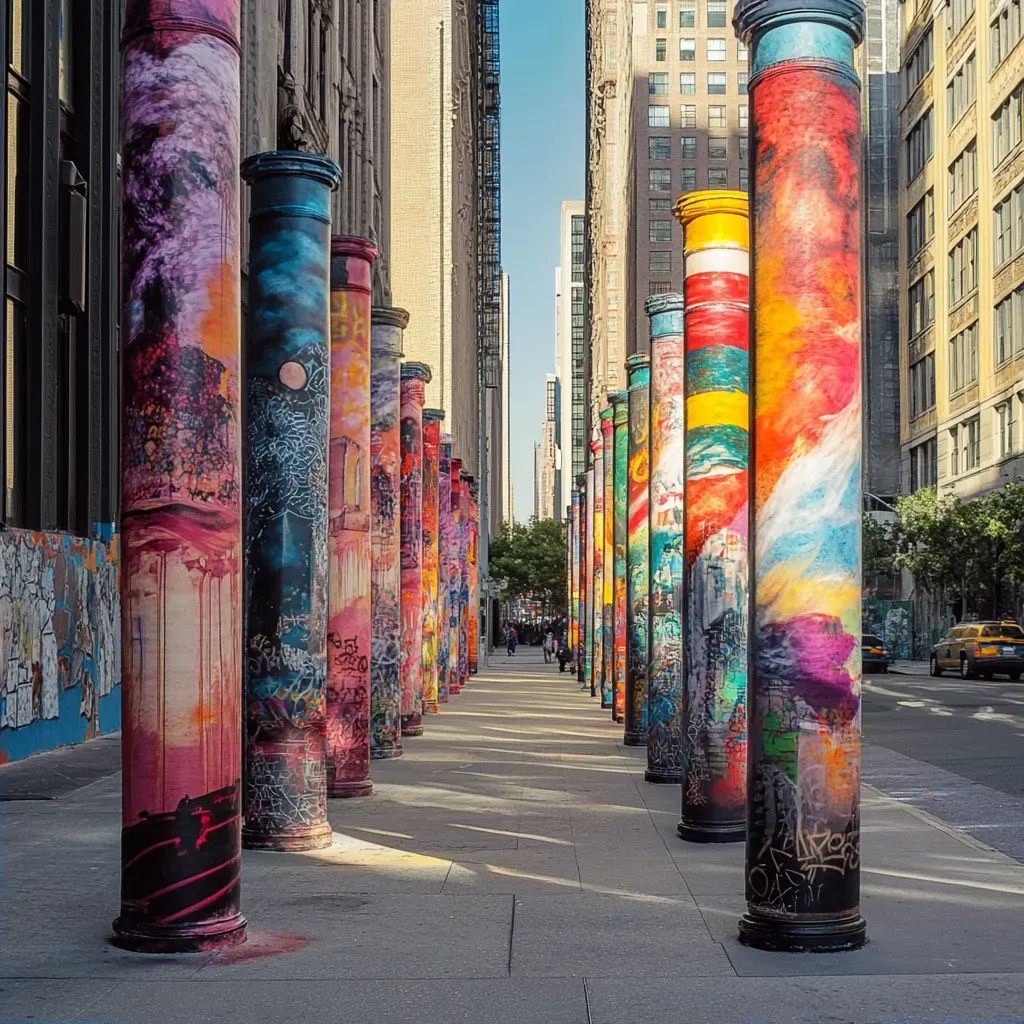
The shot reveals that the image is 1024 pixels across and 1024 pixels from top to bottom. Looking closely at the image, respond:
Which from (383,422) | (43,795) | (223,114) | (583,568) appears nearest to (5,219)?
(383,422)

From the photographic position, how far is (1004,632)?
4188cm

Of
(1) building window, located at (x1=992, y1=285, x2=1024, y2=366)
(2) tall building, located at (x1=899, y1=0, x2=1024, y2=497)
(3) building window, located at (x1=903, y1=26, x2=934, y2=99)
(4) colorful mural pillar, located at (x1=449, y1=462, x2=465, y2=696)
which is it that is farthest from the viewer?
(3) building window, located at (x1=903, y1=26, x2=934, y2=99)

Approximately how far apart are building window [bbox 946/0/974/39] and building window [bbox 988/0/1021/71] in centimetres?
351

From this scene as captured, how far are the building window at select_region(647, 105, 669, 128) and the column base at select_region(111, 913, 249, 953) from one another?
111m

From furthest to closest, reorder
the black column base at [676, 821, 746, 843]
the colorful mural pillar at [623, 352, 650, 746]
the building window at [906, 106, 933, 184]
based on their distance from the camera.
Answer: the building window at [906, 106, 933, 184] < the colorful mural pillar at [623, 352, 650, 746] < the black column base at [676, 821, 746, 843]

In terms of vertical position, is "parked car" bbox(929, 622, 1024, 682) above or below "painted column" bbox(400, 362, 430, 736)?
below

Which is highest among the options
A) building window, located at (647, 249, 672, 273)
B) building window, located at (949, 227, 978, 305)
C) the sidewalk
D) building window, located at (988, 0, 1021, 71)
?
building window, located at (647, 249, 672, 273)

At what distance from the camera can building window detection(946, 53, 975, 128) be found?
59.8m

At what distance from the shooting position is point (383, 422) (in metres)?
17.8

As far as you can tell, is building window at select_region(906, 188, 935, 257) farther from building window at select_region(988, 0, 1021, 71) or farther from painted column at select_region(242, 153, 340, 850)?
painted column at select_region(242, 153, 340, 850)

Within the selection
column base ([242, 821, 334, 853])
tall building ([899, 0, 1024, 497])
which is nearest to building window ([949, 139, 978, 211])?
tall building ([899, 0, 1024, 497])

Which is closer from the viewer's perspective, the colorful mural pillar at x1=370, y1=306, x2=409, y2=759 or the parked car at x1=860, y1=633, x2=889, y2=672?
the colorful mural pillar at x1=370, y1=306, x2=409, y2=759

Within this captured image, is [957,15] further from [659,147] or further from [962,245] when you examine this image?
[659,147]

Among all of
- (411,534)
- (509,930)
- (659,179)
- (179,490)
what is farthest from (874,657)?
(659,179)
